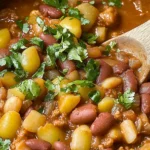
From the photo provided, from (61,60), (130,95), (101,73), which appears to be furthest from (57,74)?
(130,95)

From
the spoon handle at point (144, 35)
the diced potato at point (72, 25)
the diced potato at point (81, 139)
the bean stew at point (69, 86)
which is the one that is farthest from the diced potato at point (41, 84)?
the spoon handle at point (144, 35)

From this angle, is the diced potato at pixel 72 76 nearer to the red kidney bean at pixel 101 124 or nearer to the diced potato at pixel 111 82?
the diced potato at pixel 111 82

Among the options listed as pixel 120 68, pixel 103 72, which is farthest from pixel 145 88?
pixel 103 72

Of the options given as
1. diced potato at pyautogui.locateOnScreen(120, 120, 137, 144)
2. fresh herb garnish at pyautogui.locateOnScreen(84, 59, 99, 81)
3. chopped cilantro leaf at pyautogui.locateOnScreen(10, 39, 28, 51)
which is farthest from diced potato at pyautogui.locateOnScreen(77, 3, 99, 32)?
diced potato at pyautogui.locateOnScreen(120, 120, 137, 144)

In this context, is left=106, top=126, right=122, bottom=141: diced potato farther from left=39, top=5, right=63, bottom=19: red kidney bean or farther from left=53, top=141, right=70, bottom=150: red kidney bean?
left=39, top=5, right=63, bottom=19: red kidney bean

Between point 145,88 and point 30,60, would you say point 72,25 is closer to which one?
point 30,60

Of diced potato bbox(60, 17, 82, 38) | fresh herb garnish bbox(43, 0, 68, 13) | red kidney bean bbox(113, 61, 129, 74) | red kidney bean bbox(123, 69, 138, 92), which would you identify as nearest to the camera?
red kidney bean bbox(123, 69, 138, 92)

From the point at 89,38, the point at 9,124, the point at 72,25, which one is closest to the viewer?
the point at 9,124

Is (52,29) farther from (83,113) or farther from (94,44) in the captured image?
(83,113)
